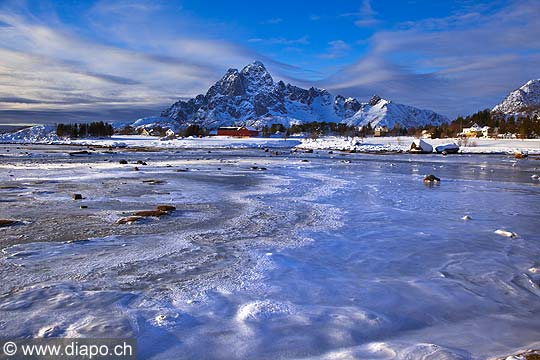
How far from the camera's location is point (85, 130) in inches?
6604

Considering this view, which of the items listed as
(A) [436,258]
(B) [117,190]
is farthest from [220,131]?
(A) [436,258]

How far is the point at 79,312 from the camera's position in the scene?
17.2 ft

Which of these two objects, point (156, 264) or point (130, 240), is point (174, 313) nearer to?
point (156, 264)

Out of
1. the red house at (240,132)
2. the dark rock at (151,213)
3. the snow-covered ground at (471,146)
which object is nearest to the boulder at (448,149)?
the snow-covered ground at (471,146)

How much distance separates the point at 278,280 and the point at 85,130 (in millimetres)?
178682

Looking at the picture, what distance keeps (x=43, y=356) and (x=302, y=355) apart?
2.63 metres

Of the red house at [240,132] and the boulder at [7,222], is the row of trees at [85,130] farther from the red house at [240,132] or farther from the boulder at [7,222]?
the boulder at [7,222]

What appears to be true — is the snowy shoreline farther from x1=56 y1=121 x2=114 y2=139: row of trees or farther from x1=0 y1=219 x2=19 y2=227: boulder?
x1=0 y1=219 x2=19 y2=227: boulder

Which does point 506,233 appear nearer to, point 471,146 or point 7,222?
point 7,222

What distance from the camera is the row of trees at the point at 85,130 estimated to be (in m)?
160

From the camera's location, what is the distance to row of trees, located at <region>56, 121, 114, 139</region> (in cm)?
16025

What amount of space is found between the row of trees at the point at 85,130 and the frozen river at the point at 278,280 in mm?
159101

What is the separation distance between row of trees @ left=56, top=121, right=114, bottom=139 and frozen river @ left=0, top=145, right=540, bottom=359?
522 ft

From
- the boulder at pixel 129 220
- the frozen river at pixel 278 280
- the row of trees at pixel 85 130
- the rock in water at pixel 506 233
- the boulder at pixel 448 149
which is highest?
the row of trees at pixel 85 130
